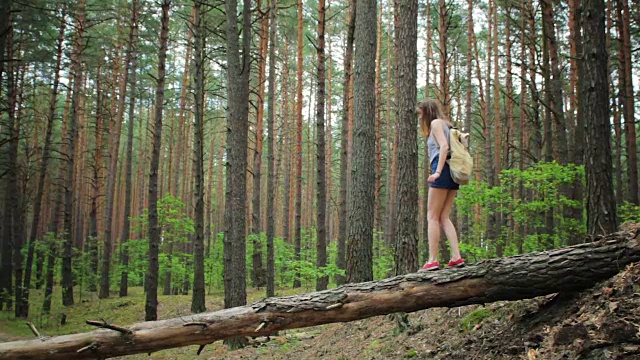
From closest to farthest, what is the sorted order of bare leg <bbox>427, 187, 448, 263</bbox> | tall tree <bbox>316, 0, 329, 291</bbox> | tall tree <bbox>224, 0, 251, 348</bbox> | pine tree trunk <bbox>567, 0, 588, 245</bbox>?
1. bare leg <bbox>427, 187, 448, 263</bbox>
2. tall tree <bbox>224, 0, 251, 348</bbox>
3. pine tree trunk <bbox>567, 0, 588, 245</bbox>
4. tall tree <bbox>316, 0, 329, 291</bbox>

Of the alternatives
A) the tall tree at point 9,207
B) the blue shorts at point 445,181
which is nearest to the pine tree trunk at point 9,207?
the tall tree at point 9,207

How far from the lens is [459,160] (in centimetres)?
508

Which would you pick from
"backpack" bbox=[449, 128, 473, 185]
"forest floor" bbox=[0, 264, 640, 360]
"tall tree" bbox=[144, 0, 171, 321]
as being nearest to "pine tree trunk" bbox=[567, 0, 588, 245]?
"forest floor" bbox=[0, 264, 640, 360]

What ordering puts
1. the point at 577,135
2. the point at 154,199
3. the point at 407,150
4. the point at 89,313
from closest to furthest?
the point at 407,150
the point at 577,135
the point at 154,199
the point at 89,313

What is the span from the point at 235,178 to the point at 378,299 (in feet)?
20.4

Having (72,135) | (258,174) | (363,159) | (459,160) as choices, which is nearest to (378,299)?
(459,160)

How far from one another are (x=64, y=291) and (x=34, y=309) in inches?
52.6

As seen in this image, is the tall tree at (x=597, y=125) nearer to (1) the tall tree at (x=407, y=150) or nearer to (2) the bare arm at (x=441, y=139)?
(2) the bare arm at (x=441, y=139)

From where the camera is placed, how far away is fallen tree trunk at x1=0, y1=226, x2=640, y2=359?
11.9 feet

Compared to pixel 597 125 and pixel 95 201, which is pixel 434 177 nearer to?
pixel 597 125

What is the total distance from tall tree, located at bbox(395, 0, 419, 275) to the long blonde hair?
1.09 m

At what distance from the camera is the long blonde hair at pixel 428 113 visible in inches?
215

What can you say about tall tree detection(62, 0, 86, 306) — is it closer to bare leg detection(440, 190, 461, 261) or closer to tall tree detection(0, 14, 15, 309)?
tall tree detection(0, 14, 15, 309)

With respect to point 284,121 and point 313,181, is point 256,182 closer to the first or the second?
point 284,121
